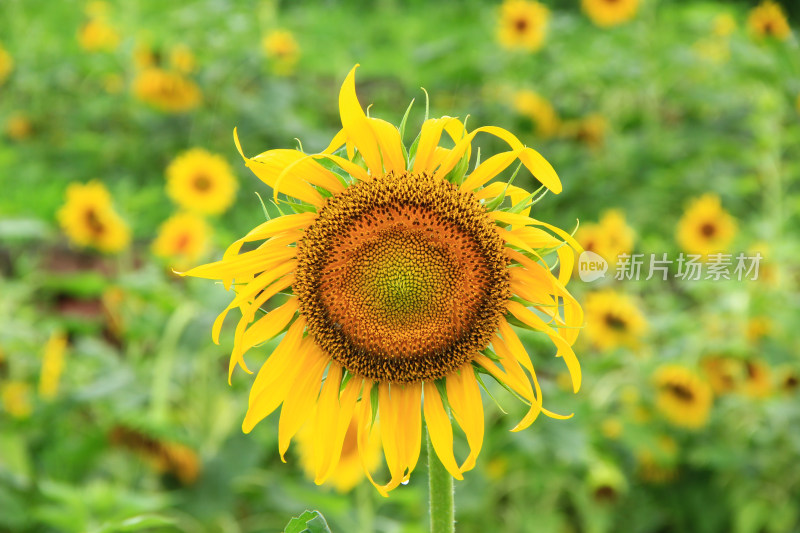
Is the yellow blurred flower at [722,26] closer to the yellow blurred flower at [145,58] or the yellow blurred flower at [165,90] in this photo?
the yellow blurred flower at [165,90]

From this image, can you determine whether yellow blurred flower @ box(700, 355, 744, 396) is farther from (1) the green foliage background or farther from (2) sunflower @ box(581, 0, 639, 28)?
(2) sunflower @ box(581, 0, 639, 28)

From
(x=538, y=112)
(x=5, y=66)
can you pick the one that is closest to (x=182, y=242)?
(x=538, y=112)

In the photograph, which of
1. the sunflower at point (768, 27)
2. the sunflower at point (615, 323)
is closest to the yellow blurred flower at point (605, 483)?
the sunflower at point (615, 323)

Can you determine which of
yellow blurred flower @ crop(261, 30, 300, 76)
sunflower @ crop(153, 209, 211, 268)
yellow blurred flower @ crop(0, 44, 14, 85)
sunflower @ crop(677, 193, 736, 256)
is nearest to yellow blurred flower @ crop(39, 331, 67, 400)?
sunflower @ crop(153, 209, 211, 268)

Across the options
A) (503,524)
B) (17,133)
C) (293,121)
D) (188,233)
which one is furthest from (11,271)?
(503,524)

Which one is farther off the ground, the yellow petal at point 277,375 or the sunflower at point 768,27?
the sunflower at point 768,27

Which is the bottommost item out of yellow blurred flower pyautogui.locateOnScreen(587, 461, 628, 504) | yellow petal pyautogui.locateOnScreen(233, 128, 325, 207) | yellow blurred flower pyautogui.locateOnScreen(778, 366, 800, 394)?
yellow blurred flower pyautogui.locateOnScreen(587, 461, 628, 504)

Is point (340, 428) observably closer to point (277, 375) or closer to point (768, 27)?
point (277, 375)
